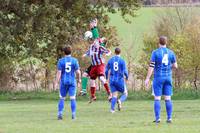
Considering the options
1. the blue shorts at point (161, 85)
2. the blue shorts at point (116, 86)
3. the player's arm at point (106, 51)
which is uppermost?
the player's arm at point (106, 51)

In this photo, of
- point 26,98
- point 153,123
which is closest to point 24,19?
point 26,98

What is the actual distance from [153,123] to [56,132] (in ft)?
11.1

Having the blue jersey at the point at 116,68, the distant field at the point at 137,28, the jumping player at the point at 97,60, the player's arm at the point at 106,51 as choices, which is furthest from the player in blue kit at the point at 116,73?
the distant field at the point at 137,28

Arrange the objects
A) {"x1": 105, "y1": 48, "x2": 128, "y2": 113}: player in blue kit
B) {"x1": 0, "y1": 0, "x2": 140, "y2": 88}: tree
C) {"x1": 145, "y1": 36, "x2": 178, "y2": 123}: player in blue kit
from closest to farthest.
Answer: {"x1": 145, "y1": 36, "x2": 178, "y2": 123}: player in blue kit < {"x1": 105, "y1": 48, "x2": 128, "y2": 113}: player in blue kit < {"x1": 0, "y1": 0, "x2": 140, "y2": 88}: tree

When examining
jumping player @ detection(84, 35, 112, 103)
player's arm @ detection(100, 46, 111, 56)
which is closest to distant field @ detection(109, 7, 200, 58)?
jumping player @ detection(84, 35, 112, 103)

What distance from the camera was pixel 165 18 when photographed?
51.3 meters

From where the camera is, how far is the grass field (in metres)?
17.9

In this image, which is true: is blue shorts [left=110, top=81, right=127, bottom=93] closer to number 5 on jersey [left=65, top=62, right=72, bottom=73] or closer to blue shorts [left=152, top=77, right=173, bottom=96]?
number 5 on jersey [left=65, top=62, right=72, bottom=73]

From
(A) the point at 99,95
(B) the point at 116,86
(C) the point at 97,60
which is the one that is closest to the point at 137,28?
(A) the point at 99,95

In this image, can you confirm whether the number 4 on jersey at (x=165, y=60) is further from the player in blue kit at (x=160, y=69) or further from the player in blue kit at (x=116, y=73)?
the player in blue kit at (x=116, y=73)

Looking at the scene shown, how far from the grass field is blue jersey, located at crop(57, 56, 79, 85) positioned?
3.83ft

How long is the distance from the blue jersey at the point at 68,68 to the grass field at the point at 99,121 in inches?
45.9

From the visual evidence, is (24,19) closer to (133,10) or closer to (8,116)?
(133,10)

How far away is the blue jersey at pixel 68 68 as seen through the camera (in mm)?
21562
